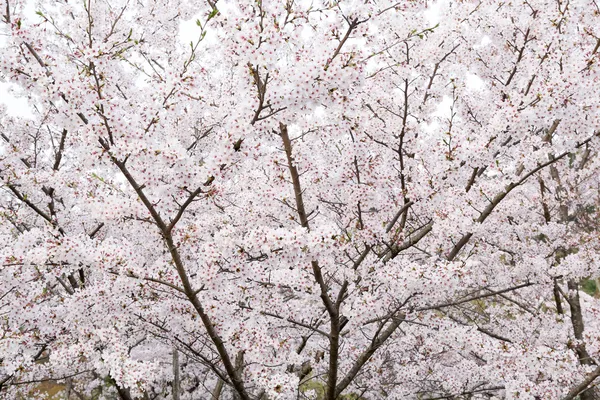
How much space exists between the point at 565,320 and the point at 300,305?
549 cm

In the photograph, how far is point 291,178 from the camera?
18.8ft

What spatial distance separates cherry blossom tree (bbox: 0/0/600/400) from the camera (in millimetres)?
3867

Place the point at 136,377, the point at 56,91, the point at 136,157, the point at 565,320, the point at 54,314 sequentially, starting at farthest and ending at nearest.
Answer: the point at 565,320, the point at 54,314, the point at 136,377, the point at 136,157, the point at 56,91

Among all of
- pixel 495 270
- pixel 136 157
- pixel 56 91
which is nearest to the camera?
pixel 56 91

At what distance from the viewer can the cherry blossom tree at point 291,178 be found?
152 inches

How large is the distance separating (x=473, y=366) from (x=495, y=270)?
2015 millimetres

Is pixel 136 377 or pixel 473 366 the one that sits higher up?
pixel 473 366

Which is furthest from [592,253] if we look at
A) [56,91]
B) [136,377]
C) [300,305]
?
[56,91]

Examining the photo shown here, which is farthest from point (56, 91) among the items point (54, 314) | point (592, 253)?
point (592, 253)

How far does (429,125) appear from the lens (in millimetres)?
6727

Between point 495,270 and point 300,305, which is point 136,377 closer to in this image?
point 300,305

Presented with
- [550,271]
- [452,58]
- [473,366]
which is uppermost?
[452,58]

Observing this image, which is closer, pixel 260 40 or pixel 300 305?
pixel 260 40

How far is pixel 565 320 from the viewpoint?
326 inches
